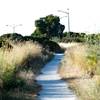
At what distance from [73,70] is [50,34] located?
5135 centimetres

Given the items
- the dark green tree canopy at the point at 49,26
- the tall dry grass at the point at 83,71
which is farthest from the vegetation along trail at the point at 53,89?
the dark green tree canopy at the point at 49,26

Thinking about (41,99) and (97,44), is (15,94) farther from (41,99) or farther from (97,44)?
(97,44)

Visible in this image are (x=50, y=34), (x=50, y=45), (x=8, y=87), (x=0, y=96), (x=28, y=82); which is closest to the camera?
(x=0, y=96)

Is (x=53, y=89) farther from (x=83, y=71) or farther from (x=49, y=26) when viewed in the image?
(x=49, y=26)

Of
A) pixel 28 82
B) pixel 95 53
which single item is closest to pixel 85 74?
pixel 95 53

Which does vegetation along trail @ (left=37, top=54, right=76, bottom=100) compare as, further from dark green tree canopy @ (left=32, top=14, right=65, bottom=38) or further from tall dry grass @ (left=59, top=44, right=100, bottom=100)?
dark green tree canopy @ (left=32, top=14, right=65, bottom=38)

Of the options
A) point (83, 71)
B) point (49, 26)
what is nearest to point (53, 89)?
point (83, 71)

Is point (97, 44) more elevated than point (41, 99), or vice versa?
point (97, 44)

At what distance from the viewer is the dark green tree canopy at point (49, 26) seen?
7444cm

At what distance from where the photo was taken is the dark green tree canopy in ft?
244

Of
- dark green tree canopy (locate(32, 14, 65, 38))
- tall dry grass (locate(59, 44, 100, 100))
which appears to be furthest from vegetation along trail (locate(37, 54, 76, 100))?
dark green tree canopy (locate(32, 14, 65, 38))

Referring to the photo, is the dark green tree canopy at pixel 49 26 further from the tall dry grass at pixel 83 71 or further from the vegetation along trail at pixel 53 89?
the vegetation along trail at pixel 53 89

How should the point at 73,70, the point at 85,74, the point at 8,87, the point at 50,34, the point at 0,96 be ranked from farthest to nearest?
the point at 50,34
the point at 73,70
the point at 85,74
the point at 8,87
the point at 0,96

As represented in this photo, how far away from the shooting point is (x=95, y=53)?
20.5 m
